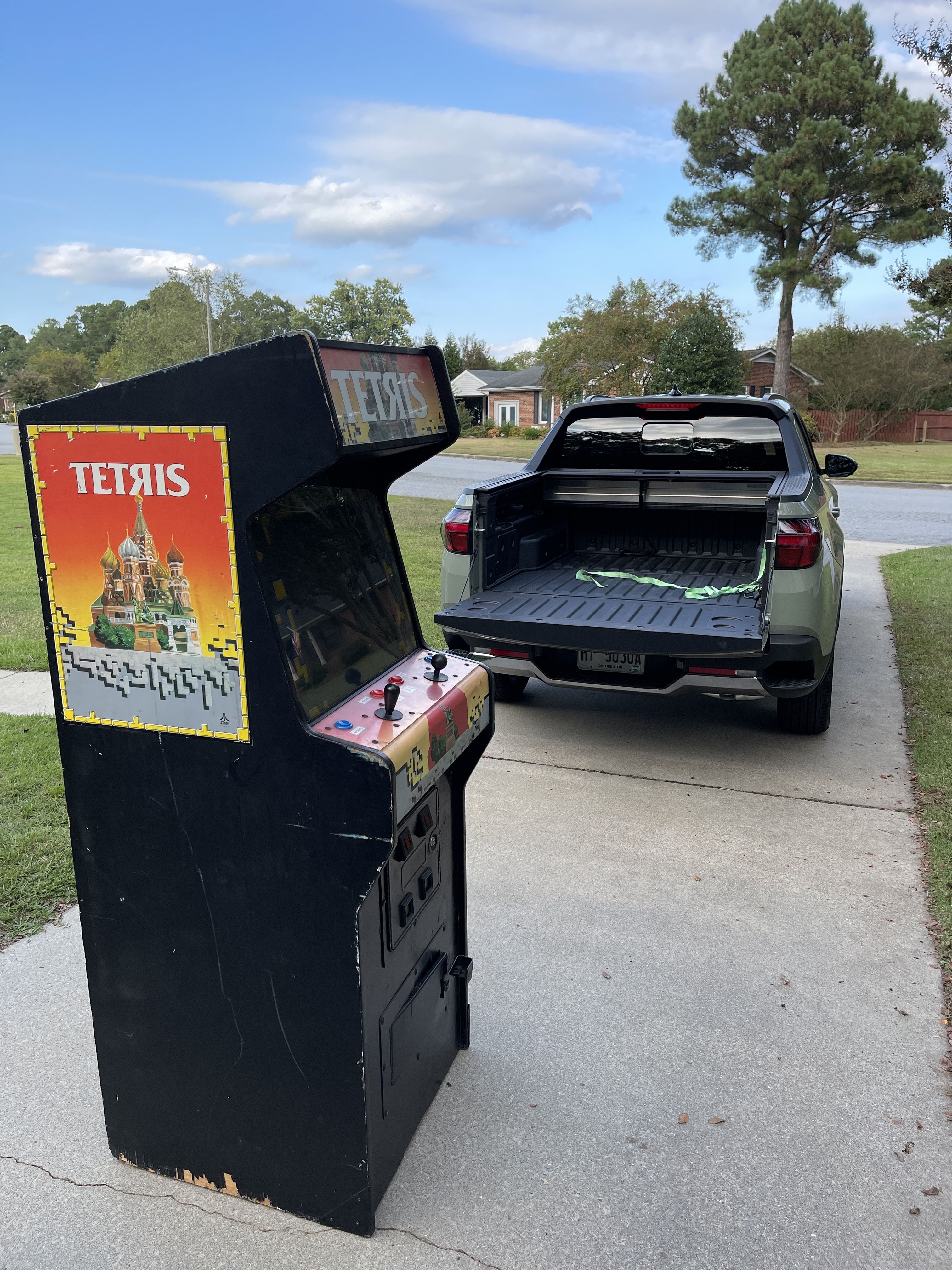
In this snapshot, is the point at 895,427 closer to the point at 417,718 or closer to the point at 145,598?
the point at 417,718

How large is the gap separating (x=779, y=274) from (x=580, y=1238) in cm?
3259

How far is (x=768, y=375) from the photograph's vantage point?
5122 cm

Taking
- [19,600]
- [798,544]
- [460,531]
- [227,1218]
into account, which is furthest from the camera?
[19,600]

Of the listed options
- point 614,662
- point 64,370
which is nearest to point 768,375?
point 614,662

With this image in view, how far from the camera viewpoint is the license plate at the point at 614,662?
4.63 m

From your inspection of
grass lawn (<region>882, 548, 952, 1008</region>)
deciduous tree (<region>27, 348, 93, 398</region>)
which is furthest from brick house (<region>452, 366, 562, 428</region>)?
grass lawn (<region>882, 548, 952, 1008</region>)

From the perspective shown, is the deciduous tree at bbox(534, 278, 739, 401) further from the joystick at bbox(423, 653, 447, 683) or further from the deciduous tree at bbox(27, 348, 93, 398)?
the deciduous tree at bbox(27, 348, 93, 398)

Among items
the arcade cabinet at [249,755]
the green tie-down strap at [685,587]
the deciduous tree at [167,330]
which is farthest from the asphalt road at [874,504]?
the deciduous tree at [167,330]

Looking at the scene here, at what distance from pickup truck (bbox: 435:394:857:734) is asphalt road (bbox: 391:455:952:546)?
6708 millimetres

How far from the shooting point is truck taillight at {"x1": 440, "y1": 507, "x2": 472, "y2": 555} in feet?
17.0

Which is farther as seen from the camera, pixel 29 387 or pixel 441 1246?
pixel 29 387

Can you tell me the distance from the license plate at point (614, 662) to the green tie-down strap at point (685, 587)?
28.1 inches

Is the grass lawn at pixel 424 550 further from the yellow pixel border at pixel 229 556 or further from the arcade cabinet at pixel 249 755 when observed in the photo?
the yellow pixel border at pixel 229 556

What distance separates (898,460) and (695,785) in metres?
33.2
